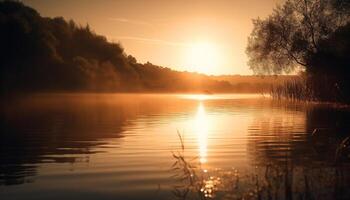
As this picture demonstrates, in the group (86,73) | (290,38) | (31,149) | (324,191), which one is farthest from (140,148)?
(86,73)

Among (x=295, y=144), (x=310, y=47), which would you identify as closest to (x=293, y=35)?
(x=310, y=47)

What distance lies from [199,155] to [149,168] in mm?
3015

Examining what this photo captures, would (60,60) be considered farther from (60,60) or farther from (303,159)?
(303,159)

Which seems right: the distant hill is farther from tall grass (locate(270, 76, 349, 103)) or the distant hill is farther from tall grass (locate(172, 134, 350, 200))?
tall grass (locate(172, 134, 350, 200))

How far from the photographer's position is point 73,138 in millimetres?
20062

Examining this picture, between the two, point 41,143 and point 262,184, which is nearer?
point 262,184

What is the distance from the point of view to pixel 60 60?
275 ft

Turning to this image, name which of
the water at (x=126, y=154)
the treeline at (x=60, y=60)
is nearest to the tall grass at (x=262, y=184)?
the water at (x=126, y=154)

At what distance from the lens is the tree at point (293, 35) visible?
164 feet

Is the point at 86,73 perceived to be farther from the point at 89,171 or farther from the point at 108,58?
the point at 89,171

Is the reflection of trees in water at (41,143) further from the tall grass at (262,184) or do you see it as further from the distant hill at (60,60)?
the distant hill at (60,60)

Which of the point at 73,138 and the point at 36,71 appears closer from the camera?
the point at 73,138

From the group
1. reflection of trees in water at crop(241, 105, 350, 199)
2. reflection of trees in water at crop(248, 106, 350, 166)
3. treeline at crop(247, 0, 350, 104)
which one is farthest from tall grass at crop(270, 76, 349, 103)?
reflection of trees in water at crop(241, 105, 350, 199)

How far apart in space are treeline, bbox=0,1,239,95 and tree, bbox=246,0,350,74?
36.5 meters
